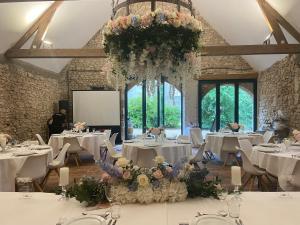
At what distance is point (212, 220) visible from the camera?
1658 mm

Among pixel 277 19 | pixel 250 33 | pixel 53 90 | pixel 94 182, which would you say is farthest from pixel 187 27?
pixel 53 90

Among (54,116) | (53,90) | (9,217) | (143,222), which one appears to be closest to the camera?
(143,222)

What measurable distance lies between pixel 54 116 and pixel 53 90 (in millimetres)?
1431

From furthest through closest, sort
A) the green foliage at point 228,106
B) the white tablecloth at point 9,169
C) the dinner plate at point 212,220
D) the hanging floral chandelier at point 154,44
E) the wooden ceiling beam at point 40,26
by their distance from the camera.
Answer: the green foliage at point 228,106 < the wooden ceiling beam at point 40,26 < the white tablecloth at point 9,169 < the hanging floral chandelier at point 154,44 < the dinner plate at point 212,220

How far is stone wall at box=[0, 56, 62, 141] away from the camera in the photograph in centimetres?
796

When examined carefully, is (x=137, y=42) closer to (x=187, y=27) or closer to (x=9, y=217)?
(x=187, y=27)

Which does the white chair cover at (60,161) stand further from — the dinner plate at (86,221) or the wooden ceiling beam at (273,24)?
the wooden ceiling beam at (273,24)

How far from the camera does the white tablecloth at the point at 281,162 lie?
381 cm

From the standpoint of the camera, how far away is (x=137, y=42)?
205cm

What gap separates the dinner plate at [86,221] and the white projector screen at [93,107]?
10.00m

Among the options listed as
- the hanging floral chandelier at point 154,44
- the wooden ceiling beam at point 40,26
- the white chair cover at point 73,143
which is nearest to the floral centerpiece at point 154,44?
the hanging floral chandelier at point 154,44

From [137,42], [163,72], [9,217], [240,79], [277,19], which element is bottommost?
[9,217]

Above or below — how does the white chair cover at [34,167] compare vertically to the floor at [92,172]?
above

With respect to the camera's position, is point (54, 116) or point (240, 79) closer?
point (54, 116)
